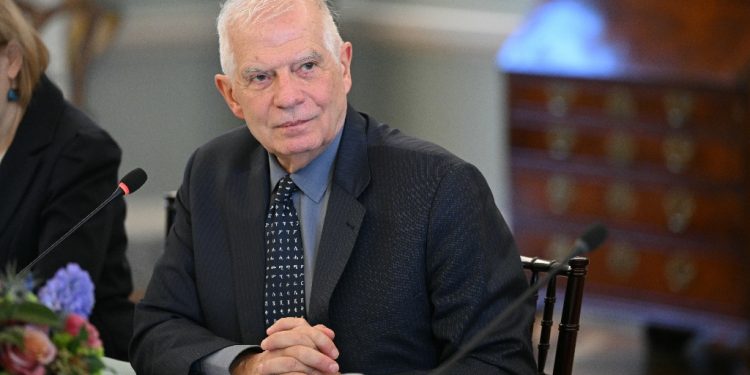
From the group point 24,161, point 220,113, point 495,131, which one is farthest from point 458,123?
point 24,161

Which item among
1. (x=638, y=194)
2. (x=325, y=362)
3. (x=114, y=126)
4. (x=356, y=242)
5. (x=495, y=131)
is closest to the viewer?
(x=325, y=362)

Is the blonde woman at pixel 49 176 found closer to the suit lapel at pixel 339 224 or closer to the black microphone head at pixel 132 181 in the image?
the black microphone head at pixel 132 181

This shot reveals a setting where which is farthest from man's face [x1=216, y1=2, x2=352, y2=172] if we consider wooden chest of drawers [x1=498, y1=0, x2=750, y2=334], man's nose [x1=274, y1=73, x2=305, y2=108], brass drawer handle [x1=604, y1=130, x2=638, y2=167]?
brass drawer handle [x1=604, y1=130, x2=638, y2=167]

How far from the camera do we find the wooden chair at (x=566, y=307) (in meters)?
2.18

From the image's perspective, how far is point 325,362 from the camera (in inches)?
80.9

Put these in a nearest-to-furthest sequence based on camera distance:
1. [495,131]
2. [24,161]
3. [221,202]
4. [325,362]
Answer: [325,362] → [221,202] → [24,161] → [495,131]

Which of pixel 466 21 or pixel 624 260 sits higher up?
pixel 466 21

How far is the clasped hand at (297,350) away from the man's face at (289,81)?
1.00ft

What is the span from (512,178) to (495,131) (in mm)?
1478

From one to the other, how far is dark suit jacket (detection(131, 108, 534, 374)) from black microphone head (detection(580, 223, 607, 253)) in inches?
11.9

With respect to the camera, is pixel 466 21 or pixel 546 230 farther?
pixel 466 21

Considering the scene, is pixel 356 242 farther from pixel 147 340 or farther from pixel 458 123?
pixel 458 123

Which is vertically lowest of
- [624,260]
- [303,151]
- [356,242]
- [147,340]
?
[624,260]

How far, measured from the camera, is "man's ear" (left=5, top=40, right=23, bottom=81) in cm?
272
